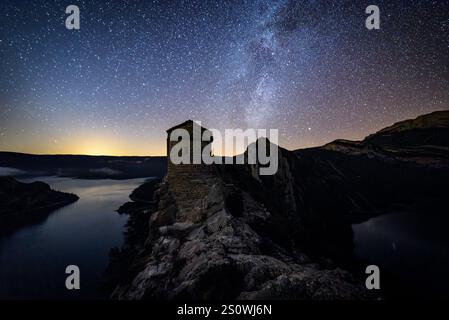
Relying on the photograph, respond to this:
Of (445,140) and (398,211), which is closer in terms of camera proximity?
(398,211)

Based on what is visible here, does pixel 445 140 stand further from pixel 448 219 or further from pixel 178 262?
pixel 178 262

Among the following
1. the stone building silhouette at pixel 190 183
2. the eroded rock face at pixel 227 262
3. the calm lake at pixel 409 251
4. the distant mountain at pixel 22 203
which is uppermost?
the stone building silhouette at pixel 190 183

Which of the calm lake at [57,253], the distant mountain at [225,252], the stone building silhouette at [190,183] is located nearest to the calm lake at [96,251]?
the calm lake at [57,253]

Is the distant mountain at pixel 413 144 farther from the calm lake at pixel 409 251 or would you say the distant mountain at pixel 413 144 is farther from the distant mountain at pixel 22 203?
the distant mountain at pixel 22 203

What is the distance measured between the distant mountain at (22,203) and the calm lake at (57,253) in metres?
6.67

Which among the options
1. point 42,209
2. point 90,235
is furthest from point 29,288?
point 42,209

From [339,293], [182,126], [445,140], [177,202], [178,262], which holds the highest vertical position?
[445,140]

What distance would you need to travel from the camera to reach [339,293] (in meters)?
7.52

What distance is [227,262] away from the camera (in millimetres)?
9844

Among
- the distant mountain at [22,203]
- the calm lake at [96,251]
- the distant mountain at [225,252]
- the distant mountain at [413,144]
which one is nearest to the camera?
the distant mountain at [225,252]

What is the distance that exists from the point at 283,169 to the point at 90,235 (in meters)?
64.3

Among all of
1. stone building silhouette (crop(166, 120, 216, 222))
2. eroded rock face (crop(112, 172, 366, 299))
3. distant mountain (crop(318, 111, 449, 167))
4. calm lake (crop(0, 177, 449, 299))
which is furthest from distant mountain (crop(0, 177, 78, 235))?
distant mountain (crop(318, 111, 449, 167))

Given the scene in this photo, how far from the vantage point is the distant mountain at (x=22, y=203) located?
9144 centimetres

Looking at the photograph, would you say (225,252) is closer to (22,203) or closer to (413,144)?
(22,203)
